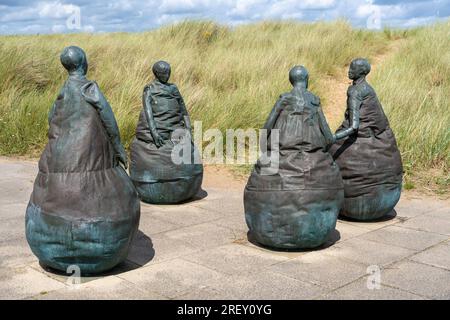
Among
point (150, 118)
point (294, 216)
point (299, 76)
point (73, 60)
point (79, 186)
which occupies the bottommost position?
point (294, 216)

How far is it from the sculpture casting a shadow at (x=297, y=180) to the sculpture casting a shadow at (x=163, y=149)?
200 centimetres

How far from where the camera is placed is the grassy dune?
10.2 m

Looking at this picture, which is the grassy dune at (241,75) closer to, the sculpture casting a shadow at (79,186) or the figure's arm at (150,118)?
the figure's arm at (150,118)

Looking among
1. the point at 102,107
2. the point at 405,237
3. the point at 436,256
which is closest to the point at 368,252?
the point at 436,256

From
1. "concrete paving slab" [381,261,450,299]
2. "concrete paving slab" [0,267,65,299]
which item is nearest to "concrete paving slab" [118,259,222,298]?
"concrete paving slab" [0,267,65,299]

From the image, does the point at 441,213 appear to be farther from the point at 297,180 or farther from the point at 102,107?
the point at 102,107

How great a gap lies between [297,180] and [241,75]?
929cm

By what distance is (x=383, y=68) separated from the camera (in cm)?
1473

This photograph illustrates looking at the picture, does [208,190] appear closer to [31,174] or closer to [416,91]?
[31,174]

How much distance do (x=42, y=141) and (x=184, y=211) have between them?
4793 mm

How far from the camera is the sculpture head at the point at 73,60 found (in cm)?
422

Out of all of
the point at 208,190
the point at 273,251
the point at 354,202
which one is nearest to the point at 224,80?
the point at 208,190

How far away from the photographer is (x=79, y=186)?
13.5ft
